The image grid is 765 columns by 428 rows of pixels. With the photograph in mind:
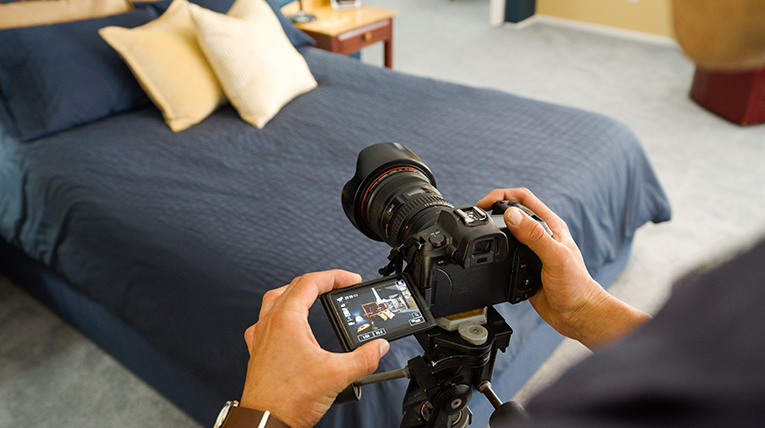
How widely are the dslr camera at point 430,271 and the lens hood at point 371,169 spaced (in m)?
0.04

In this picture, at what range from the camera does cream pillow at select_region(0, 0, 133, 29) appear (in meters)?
1.96

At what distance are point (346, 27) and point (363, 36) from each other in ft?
0.45

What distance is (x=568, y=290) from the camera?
84 cm

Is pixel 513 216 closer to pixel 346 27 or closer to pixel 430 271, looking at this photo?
pixel 430 271

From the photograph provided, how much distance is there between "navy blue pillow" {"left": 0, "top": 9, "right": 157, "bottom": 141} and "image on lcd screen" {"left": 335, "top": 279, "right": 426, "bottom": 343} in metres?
1.62

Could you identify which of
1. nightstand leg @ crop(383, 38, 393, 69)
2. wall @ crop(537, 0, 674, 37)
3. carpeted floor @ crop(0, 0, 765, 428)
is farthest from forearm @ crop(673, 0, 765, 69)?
wall @ crop(537, 0, 674, 37)

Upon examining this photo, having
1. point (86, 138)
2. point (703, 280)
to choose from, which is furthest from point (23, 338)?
point (703, 280)

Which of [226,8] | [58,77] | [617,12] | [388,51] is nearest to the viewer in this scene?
[58,77]

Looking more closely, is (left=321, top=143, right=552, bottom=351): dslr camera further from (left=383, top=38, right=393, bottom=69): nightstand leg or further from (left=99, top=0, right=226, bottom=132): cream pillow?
(left=383, top=38, right=393, bottom=69): nightstand leg

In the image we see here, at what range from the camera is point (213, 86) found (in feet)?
6.74

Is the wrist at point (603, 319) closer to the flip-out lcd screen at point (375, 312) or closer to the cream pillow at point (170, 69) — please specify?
the flip-out lcd screen at point (375, 312)

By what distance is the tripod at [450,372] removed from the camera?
745 millimetres

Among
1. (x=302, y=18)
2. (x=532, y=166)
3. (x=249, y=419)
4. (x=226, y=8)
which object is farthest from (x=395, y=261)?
(x=302, y=18)

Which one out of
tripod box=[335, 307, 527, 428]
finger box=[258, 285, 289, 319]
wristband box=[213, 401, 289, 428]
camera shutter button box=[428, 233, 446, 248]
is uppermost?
camera shutter button box=[428, 233, 446, 248]
